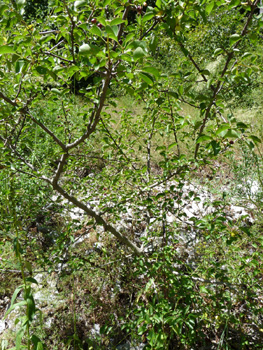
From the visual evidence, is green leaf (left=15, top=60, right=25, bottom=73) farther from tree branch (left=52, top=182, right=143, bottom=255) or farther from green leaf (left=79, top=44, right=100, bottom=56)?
tree branch (left=52, top=182, right=143, bottom=255)

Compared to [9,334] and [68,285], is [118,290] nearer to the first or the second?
[68,285]

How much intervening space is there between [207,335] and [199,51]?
7554mm

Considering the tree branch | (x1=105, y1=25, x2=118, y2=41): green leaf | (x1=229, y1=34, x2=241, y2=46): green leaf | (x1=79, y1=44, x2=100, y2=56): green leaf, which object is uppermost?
(x1=229, y1=34, x2=241, y2=46): green leaf

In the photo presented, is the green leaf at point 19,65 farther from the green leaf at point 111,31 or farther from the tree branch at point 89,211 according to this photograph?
the tree branch at point 89,211

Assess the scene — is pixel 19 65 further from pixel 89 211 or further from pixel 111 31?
pixel 89 211

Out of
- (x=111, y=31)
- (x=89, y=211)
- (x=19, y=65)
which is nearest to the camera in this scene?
(x=111, y=31)

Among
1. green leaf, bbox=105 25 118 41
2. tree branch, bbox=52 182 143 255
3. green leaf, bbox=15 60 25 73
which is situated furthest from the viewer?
tree branch, bbox=52 182 143 255

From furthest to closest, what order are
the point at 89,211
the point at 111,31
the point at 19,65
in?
the point at 89,211, the point at 19,65, the point at 111,31

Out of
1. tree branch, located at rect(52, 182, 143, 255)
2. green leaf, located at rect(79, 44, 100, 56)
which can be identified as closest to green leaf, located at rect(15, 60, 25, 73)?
green leaf, located at rect(79, 44, 100, 56)

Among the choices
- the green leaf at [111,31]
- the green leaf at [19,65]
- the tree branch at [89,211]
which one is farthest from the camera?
the tree branch at [89,211]

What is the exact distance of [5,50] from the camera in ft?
2.61

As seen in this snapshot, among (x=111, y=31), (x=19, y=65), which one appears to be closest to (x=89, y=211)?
(x=19, y=65)

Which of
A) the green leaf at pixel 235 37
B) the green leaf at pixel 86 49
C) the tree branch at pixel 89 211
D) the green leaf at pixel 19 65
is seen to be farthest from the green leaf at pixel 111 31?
the tree branch at pixel 89 211

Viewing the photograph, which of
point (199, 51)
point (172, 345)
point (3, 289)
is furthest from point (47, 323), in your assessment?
point (199, 51)
